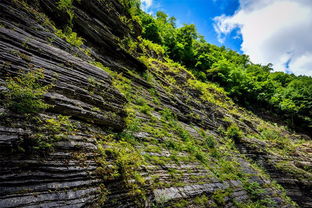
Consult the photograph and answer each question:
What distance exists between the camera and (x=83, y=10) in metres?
9.71

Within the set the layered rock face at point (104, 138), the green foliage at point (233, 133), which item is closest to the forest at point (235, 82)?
the green foliage at point (233, 133)

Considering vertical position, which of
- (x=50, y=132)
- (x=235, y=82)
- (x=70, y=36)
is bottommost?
(x=50, y=132)

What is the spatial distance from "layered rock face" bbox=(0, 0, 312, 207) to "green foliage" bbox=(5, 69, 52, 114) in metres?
0.12

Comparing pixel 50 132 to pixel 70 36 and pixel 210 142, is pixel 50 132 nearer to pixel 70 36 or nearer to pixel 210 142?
pixel 70 36

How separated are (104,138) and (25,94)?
2.46m

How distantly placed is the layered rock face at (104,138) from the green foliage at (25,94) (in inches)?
4.9

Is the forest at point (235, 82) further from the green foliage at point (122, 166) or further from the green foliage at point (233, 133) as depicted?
the green foliage at point (122, 166)

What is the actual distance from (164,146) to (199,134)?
4.90 metres

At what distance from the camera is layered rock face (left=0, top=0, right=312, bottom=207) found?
130 inches

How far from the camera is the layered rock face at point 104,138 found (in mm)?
3299

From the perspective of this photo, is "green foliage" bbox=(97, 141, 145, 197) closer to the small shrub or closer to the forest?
the small shrub

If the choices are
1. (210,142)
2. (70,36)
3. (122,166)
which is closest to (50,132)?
(122,166)

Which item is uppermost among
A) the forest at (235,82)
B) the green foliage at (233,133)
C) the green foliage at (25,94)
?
the forest at (235,82)

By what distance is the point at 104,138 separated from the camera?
5250 millimetres
